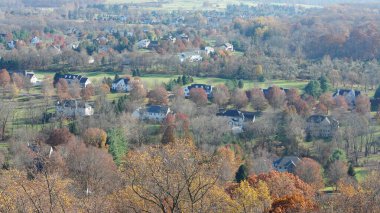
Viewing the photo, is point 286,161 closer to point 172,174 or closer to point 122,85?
point 172,174

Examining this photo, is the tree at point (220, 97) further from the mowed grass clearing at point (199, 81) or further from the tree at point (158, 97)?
the mowed grass clearing at point (199, 81)

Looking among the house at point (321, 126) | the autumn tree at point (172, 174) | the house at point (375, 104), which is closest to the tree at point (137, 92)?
the house at point (321, 126)

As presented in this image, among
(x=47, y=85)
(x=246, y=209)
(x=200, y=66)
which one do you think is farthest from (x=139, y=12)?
(x=246, y=209)

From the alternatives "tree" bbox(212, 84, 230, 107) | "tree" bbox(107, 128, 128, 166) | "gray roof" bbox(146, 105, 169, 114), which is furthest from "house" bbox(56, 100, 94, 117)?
"tree" bbox(212, 84, 230, 107)

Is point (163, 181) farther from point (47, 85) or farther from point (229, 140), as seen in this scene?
point (47, 85)

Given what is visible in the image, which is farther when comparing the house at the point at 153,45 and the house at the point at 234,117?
the house at the point at 153,45

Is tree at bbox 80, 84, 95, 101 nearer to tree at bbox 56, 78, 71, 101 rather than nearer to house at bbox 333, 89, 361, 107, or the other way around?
tree at bbox 56, 78, 71, 101

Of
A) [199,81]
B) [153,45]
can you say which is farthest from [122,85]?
[153,45]
